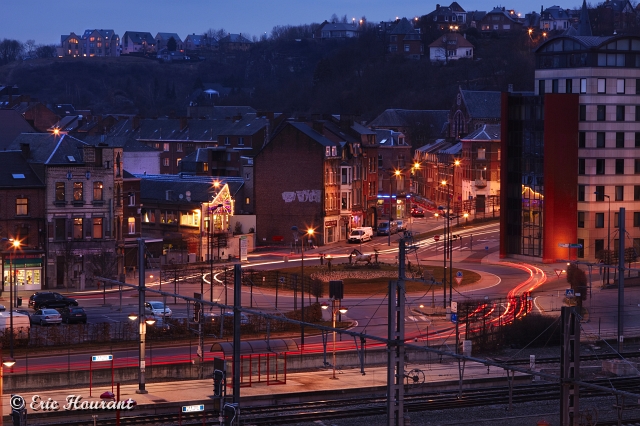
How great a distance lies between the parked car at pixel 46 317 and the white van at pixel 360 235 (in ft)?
85.4

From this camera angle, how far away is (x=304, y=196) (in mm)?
60656

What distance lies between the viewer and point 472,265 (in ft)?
174

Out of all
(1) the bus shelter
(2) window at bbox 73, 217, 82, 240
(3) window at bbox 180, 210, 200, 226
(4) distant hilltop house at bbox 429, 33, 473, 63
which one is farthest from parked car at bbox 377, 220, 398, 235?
(4) distant hilltop house at bbox 429, 33, 473, 63

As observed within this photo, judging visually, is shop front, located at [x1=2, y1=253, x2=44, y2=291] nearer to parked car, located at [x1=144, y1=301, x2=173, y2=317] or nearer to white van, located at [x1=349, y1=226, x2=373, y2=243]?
parked car, located at [x1=144, y1=301, x2=173, y2=317]

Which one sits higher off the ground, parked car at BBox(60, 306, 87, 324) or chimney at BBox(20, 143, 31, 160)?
chimney at BBox(20, 143, 31, 160)

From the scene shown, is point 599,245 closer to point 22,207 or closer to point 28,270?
point 28,270

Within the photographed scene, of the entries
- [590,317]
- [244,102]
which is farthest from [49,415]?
[244,102]

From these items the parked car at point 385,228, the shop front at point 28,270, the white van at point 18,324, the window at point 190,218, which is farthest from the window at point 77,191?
the parked car at point 385,228

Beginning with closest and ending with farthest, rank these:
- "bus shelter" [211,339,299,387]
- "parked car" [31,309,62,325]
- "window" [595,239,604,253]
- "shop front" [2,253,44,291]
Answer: "bus shelter" [211,339,299,387]
"parked car" [31,309,62,325]
"shop front" [2,253,44,291]
"window" [595,239,604,253]

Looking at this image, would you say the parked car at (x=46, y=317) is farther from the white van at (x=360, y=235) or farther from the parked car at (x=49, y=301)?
the white van at (x=360, y=235)

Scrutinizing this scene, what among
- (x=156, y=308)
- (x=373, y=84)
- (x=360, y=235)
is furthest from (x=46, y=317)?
(x=373, y=84)

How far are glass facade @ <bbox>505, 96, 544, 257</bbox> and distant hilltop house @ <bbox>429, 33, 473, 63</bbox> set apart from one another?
3497 inches

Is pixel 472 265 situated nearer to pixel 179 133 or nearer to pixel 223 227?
pixel 223 227

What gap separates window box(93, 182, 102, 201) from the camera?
47.7 m
